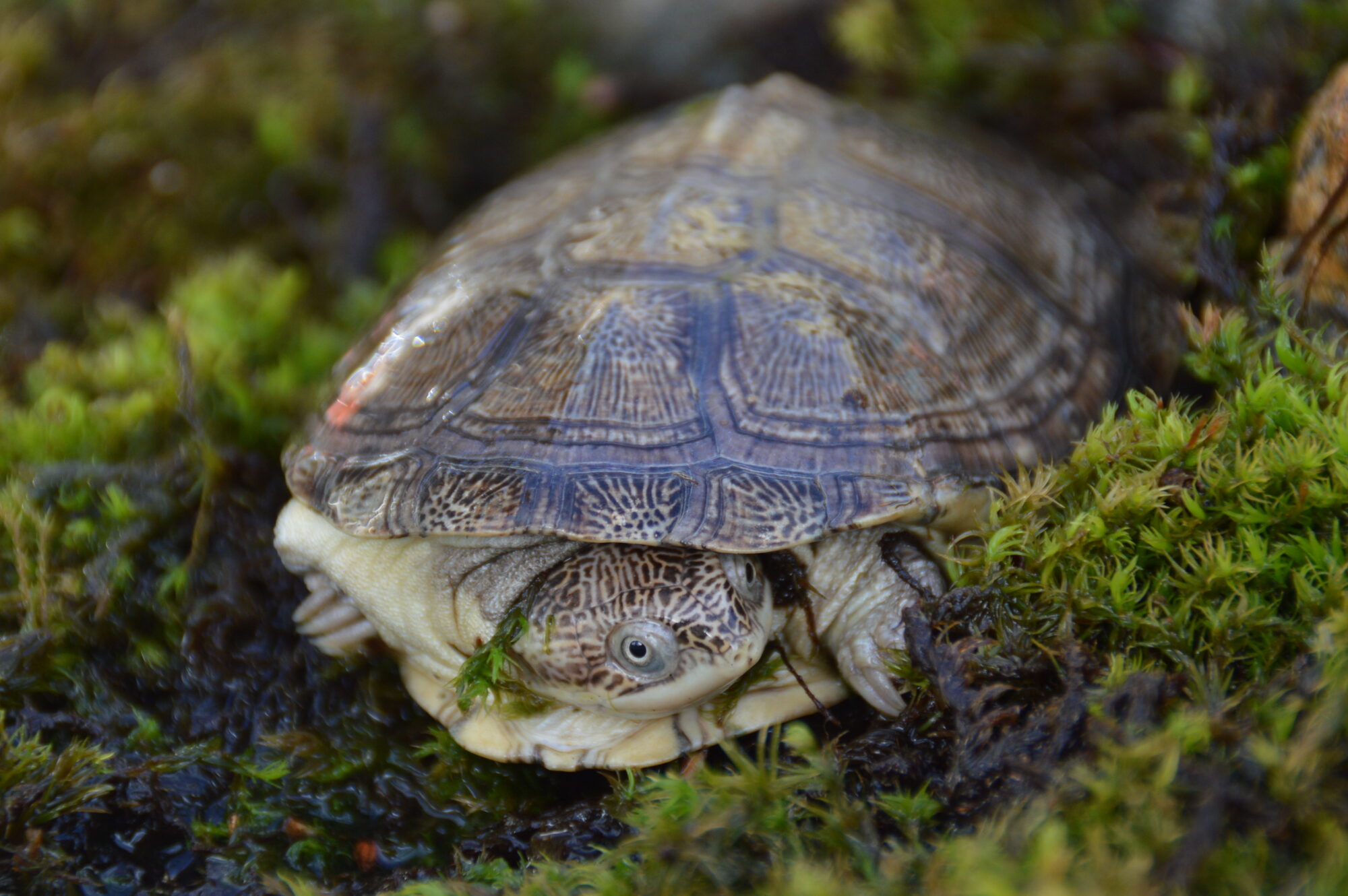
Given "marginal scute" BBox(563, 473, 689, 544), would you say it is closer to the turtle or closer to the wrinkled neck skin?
the turtle

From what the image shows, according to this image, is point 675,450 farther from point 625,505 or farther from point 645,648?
point 645,648

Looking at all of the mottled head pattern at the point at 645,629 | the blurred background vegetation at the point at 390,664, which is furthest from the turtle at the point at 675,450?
the blurred background vegetation at the point at 390,664

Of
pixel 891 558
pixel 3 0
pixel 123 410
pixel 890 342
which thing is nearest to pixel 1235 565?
pixel 891 558

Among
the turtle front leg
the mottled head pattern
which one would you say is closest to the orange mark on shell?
the mottled head pattern

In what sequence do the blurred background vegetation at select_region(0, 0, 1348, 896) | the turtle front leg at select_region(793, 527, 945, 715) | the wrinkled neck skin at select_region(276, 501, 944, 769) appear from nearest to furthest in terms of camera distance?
1. the blurred background vegetation at select_region(0, 0, 1348, 896)
2. the wrinkled neck skin at select_region(276, 501, 944, 769)
3. the turtle front leg at select_region(793, 527, 945, 715)

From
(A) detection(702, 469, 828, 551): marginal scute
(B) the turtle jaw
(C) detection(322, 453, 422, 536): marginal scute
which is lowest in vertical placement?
(B) the turtle jaw

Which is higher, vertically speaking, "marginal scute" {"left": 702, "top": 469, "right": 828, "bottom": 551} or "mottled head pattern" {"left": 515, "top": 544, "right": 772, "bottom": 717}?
"marginal scute" {"left": 702, "top": 469, "right": 828, "bottom": 551}
